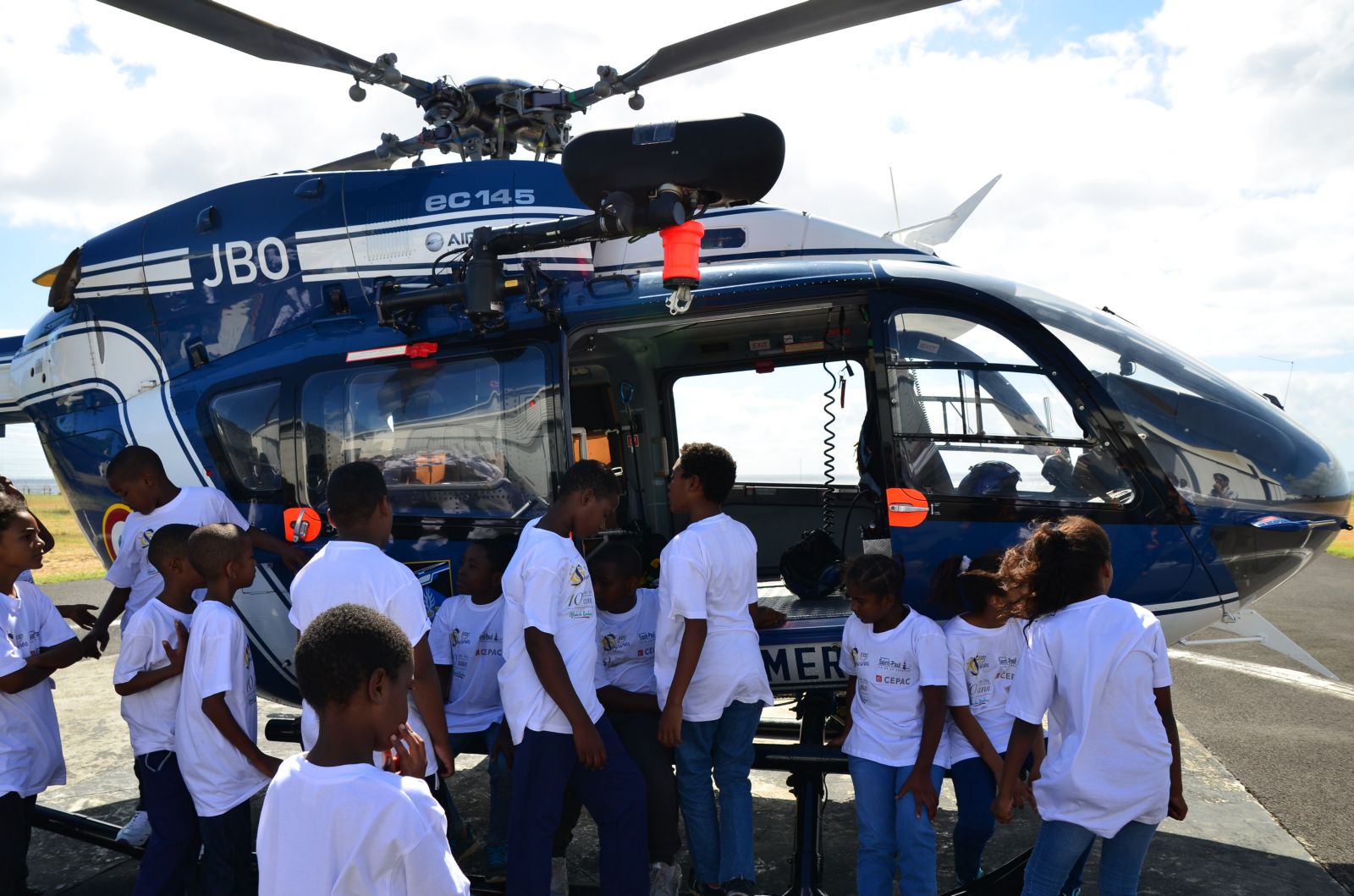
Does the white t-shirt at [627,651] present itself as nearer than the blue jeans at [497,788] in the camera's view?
Yes

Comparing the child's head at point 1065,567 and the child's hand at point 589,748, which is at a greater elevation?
the child's head at point 1065,567

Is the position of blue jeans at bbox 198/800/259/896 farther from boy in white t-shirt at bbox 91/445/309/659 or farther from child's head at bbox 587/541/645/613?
child's head at bbox 587/541/645/613

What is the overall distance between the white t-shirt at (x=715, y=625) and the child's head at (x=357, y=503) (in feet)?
3.38

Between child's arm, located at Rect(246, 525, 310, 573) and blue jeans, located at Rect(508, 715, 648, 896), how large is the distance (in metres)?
1.85

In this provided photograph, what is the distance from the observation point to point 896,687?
147 inches

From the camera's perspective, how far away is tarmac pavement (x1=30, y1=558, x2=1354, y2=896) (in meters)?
4.58

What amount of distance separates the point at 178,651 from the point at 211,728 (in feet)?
1.14

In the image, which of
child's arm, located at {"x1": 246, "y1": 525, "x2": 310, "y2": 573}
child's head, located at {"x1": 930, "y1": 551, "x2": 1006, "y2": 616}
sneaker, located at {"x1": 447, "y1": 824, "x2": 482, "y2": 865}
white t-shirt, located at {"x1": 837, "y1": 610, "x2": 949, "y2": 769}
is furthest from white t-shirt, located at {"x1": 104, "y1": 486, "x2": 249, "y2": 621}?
child's head, located at {"x1": 930, "y1": 551, "x2": 1006, "y2": 616}

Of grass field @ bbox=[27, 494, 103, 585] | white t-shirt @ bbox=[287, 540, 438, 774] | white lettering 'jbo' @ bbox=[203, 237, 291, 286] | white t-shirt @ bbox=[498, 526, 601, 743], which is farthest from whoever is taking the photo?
grass field @ bbox=[27, 494, 103, 585]

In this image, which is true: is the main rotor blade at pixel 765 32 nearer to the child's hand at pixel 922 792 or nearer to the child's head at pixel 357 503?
the child's head at pixel 357 503

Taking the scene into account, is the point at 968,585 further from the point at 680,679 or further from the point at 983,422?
the point at 680,679

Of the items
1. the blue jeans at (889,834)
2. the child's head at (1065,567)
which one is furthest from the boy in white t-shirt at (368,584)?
the child's head at (1065,567)

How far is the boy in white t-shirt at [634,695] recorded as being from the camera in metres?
3.84

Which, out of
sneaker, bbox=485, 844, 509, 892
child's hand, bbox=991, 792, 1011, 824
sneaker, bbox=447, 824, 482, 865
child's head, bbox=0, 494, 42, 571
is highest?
child's head, bbox=0, 494, 42, 571
